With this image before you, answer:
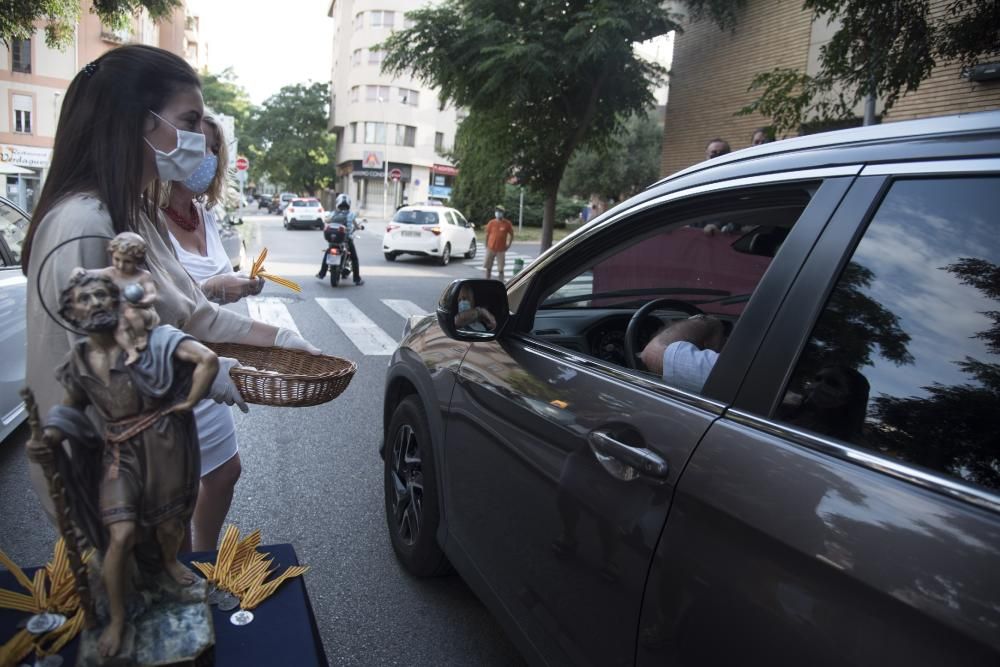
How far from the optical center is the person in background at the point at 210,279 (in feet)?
7.32

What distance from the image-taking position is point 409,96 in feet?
187

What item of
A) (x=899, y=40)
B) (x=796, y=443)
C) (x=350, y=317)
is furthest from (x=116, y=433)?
(x=350, y=317)

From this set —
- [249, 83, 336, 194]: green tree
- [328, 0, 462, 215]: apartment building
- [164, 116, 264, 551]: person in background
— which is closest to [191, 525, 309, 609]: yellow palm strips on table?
[164, 116, 264, 551]: person in background

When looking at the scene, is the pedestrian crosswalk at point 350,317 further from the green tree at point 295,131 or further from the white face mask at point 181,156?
the green tree at point 295,131

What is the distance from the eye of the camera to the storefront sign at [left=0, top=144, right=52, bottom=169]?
27872 mm

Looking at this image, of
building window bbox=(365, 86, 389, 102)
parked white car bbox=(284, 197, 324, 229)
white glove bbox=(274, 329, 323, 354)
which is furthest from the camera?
building window bbox=(365, 86, 389, 102)

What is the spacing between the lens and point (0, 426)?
12.8ft

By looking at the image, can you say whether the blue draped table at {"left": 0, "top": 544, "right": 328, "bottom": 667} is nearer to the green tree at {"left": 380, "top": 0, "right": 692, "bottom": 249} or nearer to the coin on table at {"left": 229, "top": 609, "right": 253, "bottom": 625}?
the coin on table at {"left": 229, "top": 609, "right": 253, "bottom": 625}

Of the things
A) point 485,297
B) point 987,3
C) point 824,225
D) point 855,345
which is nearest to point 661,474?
point 855,345

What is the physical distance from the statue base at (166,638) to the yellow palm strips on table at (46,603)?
132 millimetres

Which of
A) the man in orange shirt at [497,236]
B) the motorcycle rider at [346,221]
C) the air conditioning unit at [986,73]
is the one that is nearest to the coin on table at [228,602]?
the air conditioning unit at [986,73]

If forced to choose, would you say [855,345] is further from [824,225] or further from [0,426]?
[0,426]

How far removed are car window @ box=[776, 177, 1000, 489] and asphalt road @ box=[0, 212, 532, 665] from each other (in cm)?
182

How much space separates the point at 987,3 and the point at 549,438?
4870 millimetres
